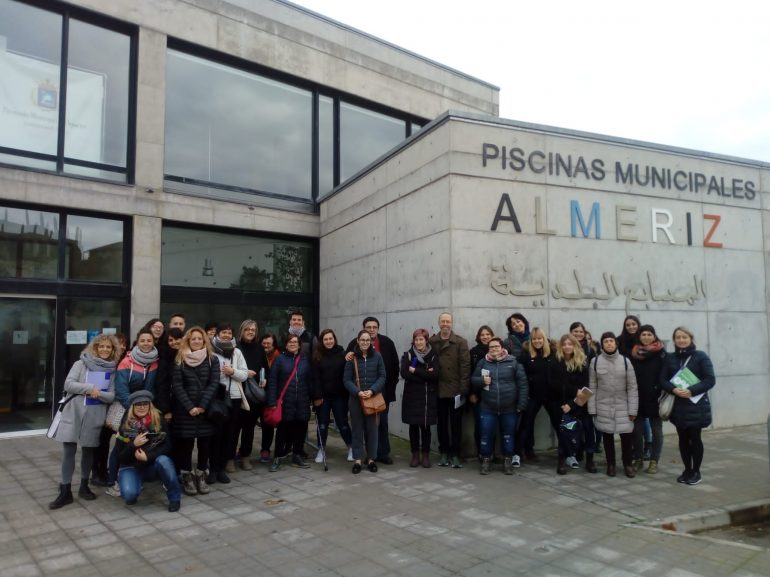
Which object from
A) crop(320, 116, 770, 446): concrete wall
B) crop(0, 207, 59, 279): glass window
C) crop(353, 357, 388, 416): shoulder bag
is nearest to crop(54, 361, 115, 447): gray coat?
crop(353, 357, 388, 416): shoulder bag

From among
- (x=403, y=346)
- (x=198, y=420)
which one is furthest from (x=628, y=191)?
(x=198, y=420)

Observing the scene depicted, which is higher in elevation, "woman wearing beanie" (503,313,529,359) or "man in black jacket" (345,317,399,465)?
"woman wearing beanie" (503,313,529,359)

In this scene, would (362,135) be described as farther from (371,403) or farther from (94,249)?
(371,403)

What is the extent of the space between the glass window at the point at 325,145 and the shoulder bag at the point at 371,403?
709 cm

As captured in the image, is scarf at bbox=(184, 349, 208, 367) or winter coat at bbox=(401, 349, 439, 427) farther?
winter coat at bbox=(401, 349, 439, 427)

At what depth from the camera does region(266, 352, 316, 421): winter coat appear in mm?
7215

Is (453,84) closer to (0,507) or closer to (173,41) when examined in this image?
(173,41)

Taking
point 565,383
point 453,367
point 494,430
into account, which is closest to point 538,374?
point 565,383

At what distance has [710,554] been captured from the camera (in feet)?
14.8

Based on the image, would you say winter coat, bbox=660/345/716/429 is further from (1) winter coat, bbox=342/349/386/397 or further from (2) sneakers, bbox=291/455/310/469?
(2) sneakers, bbox=291/455/310/469

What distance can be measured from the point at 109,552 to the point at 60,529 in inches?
34.8

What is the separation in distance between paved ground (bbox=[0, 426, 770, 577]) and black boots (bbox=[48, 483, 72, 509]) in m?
0.12

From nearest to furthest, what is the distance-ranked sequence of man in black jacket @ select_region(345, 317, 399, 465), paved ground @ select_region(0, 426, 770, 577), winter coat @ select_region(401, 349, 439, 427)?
paved ground @ select_region(0, 426, 770, 577) < winter coat @ select_region(401, 349, 439, 427) < man in black jacket @ select_region(345, 317, 399, 465)

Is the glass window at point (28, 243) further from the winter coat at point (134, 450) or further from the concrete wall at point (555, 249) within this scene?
the winter coat at point (134, 450)
